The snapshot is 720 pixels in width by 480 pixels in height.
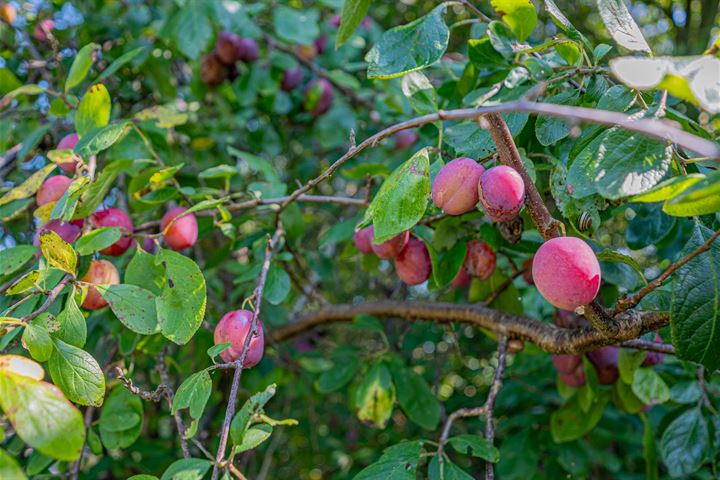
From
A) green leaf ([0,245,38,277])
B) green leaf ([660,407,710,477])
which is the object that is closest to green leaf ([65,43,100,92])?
green leaf ([0,245,38,277])

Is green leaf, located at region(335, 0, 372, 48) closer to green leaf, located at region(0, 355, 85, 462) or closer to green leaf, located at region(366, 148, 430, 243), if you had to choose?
green leaf, located at region(366, 148, 430, 243)

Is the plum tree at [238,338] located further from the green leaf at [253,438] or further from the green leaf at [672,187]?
the green leaf at [672,187]

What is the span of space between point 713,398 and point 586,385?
35 cm

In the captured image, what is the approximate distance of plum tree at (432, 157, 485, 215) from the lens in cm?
71

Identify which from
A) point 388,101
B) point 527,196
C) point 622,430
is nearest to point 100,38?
point 388,101

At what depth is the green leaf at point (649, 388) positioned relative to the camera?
1051mm

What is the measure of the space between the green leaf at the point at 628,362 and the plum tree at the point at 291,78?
1222mm

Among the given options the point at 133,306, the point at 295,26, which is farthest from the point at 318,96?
the point at 133,306

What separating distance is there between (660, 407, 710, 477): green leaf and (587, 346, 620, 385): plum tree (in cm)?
13

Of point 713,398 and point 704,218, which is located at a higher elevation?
point 704,218

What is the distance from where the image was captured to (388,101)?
4.62ft

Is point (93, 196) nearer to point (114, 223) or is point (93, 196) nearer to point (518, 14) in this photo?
point (114, 223)

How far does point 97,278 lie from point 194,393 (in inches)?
10.0

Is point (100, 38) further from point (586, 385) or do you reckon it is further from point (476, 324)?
point (586, 385)
